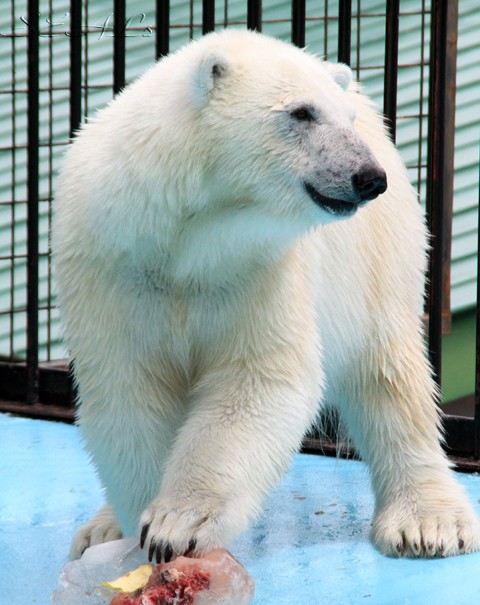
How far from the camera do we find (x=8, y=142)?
626cm

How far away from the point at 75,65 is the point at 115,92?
19 cm

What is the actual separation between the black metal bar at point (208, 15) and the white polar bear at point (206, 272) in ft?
3.91

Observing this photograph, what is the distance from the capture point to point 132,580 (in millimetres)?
2297

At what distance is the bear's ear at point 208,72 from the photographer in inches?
93.3

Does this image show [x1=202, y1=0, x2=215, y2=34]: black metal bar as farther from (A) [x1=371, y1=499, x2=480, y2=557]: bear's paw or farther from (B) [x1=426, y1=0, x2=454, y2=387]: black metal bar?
(A) [x1=371, y1=499, x2=480, y2=557]: bear's paw

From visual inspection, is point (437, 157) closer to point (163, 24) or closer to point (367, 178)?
point (163, 24)

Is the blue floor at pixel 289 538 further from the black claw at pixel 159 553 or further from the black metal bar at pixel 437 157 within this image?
the black metal bar at pixel 437 157

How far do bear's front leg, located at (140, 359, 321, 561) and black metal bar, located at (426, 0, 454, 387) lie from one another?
1.12 metres

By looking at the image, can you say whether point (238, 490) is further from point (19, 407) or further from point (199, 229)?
point (19, 407)

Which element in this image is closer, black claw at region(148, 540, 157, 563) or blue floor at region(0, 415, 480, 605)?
black claw at region(148, 540, 157, 563)

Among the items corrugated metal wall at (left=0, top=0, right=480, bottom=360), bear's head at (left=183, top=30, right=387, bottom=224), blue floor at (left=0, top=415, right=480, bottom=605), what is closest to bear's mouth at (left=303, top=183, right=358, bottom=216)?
bear's head at (left=183, top=30, right=387, bottom=224)

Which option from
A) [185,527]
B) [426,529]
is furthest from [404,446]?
[185,527]

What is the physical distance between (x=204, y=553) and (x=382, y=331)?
2.96 ft

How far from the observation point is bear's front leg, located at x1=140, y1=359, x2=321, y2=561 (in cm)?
236
